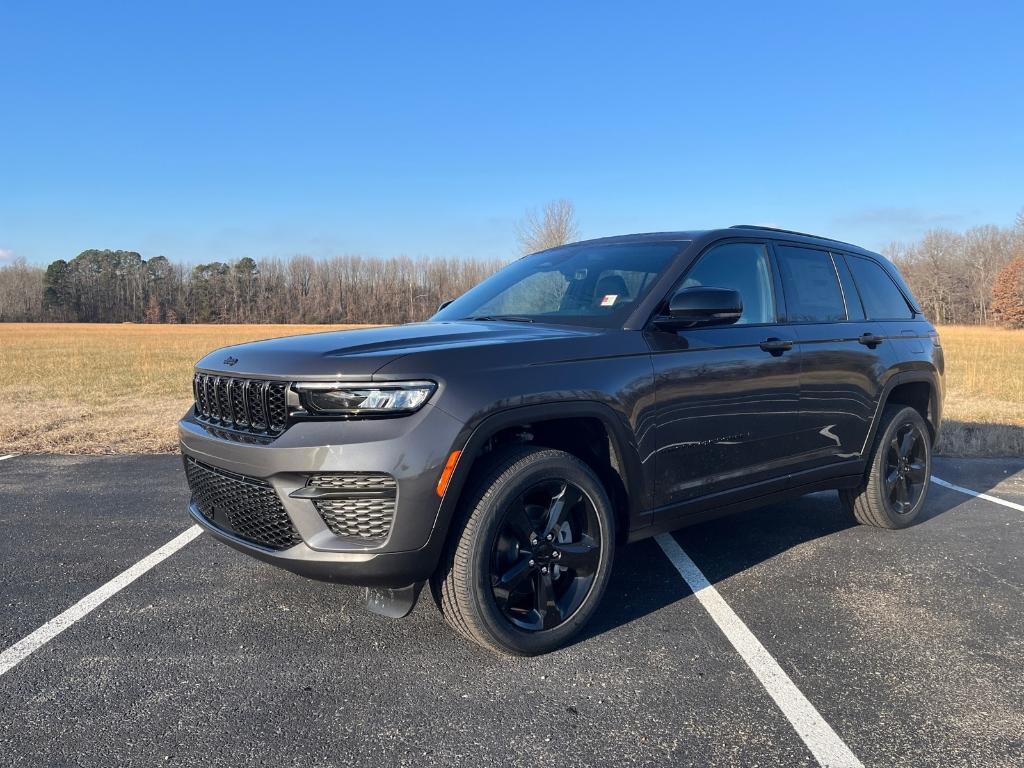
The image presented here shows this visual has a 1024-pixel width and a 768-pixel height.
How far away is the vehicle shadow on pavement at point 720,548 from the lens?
3578 mm

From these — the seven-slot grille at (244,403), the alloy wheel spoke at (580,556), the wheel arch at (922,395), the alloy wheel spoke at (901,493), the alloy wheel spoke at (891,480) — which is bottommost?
the alloy wheel spoke at (901,493)

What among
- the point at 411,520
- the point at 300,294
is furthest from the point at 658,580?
the point at 300,294

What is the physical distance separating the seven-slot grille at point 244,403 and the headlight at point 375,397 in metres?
0.22

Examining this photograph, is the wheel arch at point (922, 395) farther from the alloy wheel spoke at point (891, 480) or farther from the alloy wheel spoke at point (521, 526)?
the alloy wheel spoke at point (521, 526)

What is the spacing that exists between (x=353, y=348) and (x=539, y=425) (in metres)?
0.85

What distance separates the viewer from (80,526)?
4.84 meters

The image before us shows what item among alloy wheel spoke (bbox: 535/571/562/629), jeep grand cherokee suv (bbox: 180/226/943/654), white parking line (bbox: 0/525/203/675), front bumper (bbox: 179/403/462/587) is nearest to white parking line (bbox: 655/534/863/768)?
jeep grand cherokee suv (bbox: 180/226/943/654)

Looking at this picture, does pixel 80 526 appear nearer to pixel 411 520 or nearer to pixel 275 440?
pixel 275 440

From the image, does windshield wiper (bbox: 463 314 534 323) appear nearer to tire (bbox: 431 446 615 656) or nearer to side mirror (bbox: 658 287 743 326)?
side mirror (bbox: 658 287 743 326)

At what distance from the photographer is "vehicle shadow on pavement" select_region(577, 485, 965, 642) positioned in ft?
11.7

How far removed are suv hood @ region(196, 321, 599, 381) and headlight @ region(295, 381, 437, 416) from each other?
0.14 ft

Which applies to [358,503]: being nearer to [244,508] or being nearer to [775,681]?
[244,508]

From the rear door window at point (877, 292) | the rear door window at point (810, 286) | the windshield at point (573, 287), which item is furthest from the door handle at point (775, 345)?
the rear door window at point (877, 292)

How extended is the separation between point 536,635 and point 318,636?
97 centimetres
